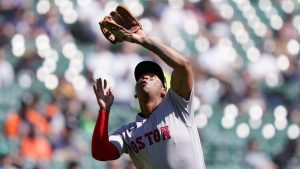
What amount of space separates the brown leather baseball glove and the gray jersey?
1.63 feet

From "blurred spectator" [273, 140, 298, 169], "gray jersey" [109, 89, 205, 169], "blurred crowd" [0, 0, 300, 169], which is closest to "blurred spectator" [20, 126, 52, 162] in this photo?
"blurred crowd" [0, 0, 300, 169]

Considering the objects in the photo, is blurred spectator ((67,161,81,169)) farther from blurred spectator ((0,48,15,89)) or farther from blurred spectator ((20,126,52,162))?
blurred spectator ((0,48,15,89))

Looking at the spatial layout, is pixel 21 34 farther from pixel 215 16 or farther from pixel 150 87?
pixel 150 87

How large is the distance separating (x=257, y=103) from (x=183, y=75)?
7.17 m

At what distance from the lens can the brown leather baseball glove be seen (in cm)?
439

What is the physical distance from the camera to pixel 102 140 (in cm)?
473

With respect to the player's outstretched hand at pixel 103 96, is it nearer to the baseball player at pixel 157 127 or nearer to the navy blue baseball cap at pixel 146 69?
the baseball player at pixel 157 127

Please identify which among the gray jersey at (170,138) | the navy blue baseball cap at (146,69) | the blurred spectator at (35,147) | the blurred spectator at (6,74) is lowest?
the gray jersey at (170,138)

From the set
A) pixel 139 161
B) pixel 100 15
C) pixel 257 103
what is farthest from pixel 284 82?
pixel 139 161

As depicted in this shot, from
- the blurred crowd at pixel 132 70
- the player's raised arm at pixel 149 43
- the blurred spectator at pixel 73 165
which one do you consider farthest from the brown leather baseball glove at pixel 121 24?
the blurred spectator at pixel 73 165

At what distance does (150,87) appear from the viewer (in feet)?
15.6

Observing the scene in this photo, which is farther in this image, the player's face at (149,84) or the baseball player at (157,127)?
the player's face at (149,84)

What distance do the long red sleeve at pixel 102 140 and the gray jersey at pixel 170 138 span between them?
6.6 inches

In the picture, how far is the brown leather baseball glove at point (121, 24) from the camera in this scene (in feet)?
14.4
